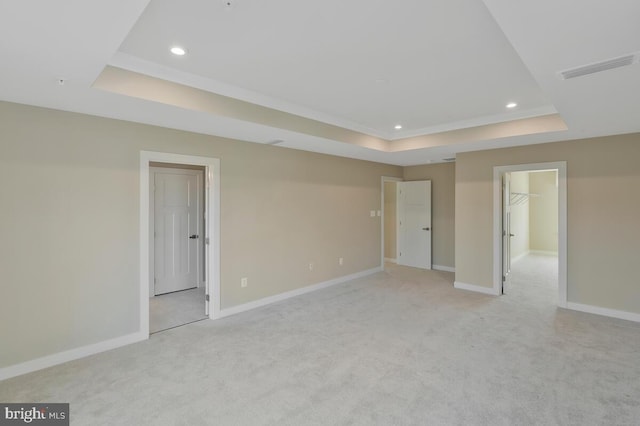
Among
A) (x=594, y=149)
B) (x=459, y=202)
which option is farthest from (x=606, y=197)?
(x=459, y=202)

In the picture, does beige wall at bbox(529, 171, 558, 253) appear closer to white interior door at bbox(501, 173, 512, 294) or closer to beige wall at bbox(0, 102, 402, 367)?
white interior door at bbox(501, 173, 512, 294)

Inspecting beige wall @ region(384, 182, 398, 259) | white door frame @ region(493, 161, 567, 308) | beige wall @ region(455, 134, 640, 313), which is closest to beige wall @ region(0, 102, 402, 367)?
white door frame @ region(493, 161, 567, 308)

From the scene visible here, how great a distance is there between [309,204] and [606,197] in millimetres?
4150

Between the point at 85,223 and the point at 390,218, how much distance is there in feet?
20.7

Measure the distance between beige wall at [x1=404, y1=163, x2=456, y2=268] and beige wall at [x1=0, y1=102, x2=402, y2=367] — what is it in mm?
4020

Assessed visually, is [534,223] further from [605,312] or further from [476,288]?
[605,312]

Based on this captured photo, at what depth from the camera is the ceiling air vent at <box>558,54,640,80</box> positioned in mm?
1969

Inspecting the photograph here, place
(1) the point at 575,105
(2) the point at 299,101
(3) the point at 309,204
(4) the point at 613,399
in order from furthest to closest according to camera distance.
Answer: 1. (3) the point at 309,204
2. (2) the point at 299,101
3. (1) the point at 575,105
4. (4) the point at 613,399

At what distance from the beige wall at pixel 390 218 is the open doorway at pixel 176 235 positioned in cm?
446

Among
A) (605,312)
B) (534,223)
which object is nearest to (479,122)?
(605,312)

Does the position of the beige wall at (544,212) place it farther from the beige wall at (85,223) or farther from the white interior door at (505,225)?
the beige wall at (85,223)

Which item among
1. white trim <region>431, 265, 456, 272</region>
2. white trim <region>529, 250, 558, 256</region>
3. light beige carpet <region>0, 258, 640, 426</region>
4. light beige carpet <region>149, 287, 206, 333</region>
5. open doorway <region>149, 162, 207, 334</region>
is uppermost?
open doorway <region>149, 162, 207, 334</region>

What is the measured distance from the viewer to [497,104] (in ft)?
12.0

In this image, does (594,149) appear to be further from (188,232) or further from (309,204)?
(188,232)
